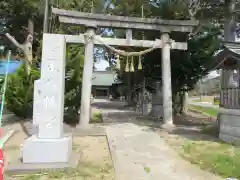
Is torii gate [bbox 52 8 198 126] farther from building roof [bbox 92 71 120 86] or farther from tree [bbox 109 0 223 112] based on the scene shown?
building roof [bbox 92 71 120 86]

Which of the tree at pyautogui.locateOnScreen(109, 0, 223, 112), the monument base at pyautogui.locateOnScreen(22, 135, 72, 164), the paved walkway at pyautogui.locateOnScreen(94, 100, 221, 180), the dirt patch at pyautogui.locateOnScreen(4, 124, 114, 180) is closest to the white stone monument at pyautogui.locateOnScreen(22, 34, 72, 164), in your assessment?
the monument base at pyautogui.locateOnScreen(22, 135, 72, 164)

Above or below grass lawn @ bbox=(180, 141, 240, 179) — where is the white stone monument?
above

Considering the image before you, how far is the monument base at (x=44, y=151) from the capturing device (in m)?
6.00

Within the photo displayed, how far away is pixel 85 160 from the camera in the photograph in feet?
21.7

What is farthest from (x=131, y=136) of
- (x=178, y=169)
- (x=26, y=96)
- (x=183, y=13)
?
(x=183, y=13)

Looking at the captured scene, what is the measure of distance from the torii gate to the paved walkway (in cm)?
221

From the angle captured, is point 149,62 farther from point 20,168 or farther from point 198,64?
point 20,168

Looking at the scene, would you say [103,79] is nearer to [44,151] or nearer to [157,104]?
[157,104]

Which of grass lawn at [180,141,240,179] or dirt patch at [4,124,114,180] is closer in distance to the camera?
dirt patch at [4,124,114,180]

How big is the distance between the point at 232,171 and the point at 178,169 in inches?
47.4

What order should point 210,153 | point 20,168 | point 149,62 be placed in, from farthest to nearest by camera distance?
point 149,62 < point 210,153 < point 20,168

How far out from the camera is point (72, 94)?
40.9ft

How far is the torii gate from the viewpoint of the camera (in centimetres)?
1070

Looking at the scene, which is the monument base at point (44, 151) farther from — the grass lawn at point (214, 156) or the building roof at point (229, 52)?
the building roof at point (229, 52)
